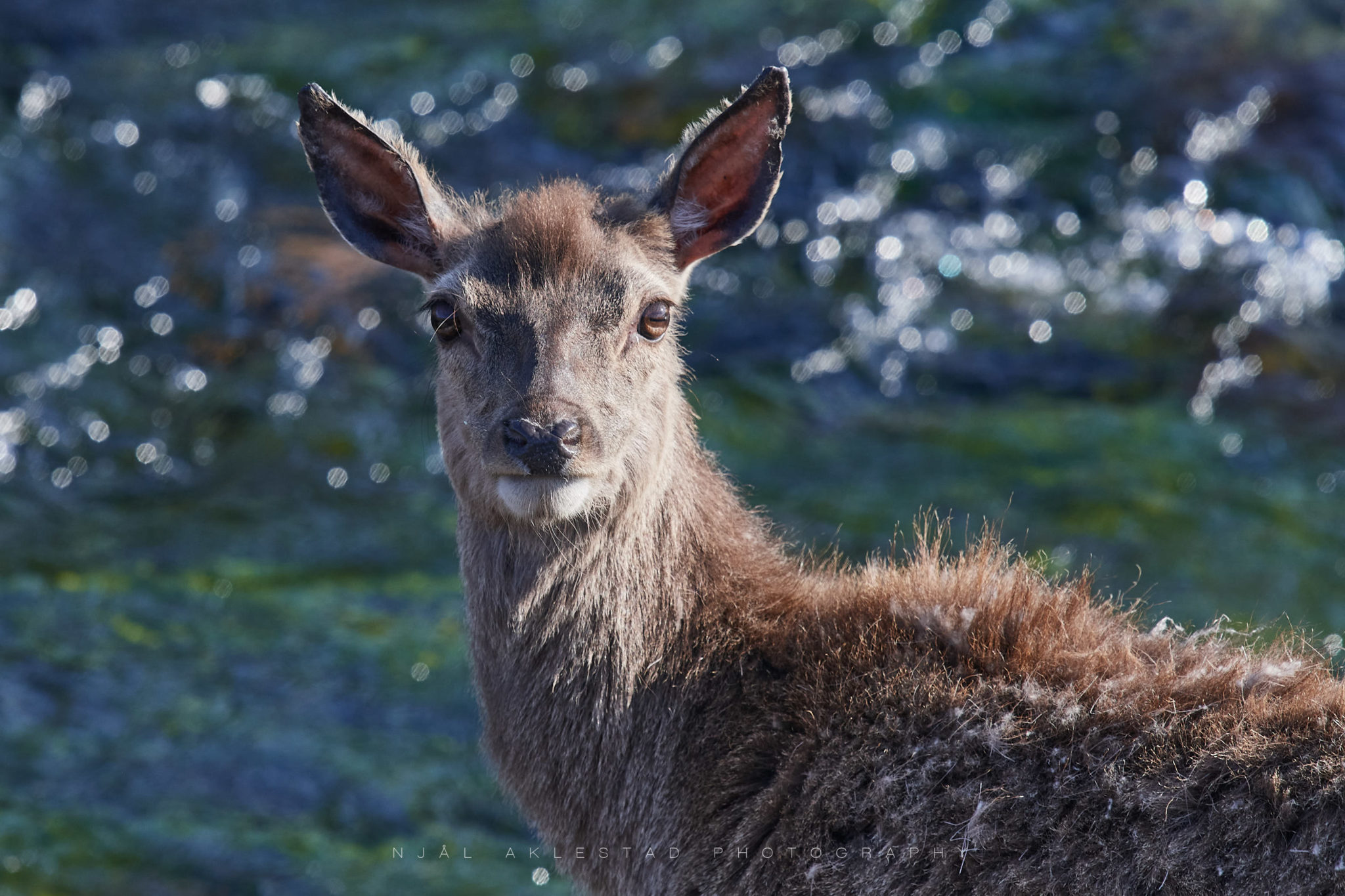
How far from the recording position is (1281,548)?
11.0 m

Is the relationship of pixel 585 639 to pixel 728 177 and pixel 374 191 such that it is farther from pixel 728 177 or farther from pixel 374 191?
pixel 374 191

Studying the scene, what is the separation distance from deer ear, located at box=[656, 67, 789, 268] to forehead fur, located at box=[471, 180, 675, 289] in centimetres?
13

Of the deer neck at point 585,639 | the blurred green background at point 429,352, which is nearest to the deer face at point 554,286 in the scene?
the deer neck at point 585,639

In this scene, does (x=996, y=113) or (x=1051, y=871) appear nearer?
(x=1051, y=871)

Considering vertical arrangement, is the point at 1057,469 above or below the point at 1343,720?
below

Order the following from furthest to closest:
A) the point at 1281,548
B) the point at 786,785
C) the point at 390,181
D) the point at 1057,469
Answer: the point at 1057,469, the point at 1281,548, the point at 390,181, the point at 786,785

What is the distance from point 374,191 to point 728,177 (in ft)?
5.08

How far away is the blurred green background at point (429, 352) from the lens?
937 cm

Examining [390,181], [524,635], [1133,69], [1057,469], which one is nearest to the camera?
[524,635]

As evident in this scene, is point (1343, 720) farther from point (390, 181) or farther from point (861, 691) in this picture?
point (390, 181)

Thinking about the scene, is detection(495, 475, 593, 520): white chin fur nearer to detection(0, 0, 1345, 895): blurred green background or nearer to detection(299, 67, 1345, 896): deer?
detection(299, 67, 1345, 896): deer

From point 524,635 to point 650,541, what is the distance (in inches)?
24.5

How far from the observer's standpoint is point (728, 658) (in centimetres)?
553

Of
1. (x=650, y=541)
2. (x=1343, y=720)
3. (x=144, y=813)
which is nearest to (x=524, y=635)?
(x=650, y=541)
